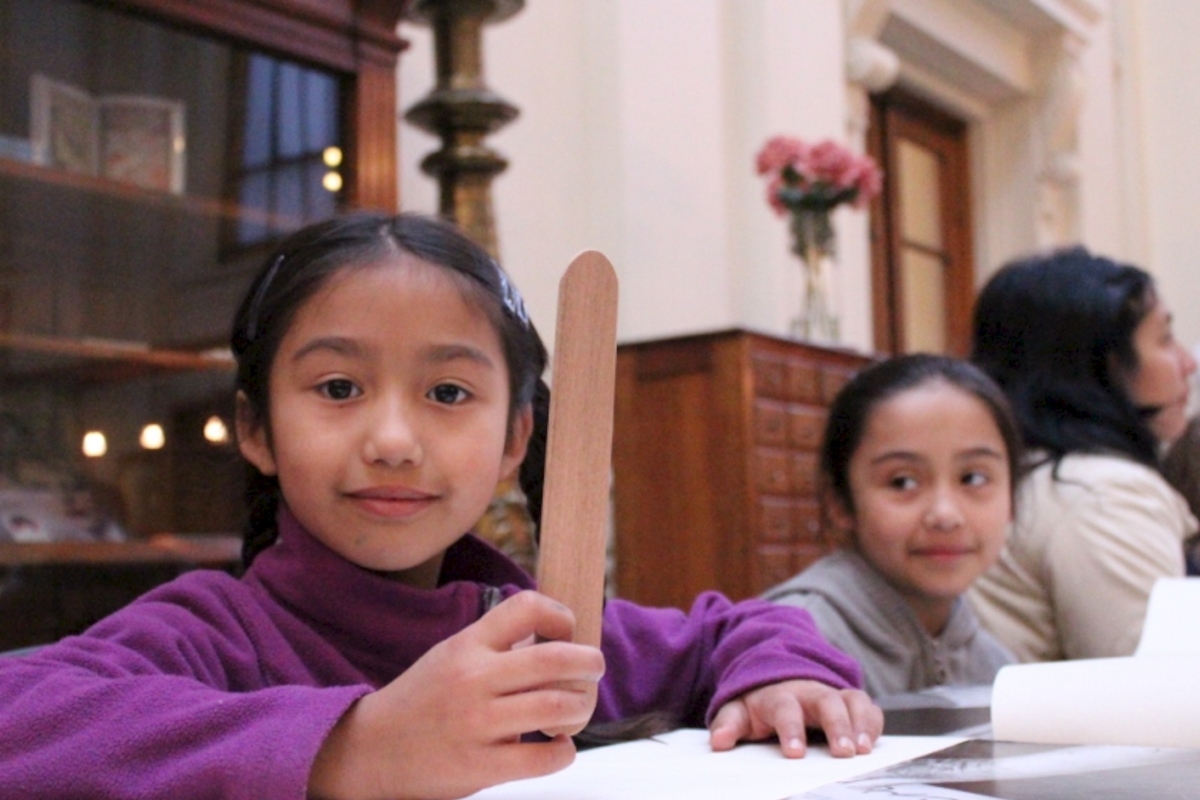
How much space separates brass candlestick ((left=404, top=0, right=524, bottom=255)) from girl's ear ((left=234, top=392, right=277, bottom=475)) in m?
1.38

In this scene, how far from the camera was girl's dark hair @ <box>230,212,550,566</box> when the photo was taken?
2.54 ft

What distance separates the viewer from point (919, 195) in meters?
4.88

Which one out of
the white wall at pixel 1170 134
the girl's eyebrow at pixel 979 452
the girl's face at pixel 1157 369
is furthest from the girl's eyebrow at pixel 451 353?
the white wall at pixel 1170 134

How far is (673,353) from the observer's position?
2848mm

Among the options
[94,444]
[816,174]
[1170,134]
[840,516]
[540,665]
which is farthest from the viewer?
[1170,134]

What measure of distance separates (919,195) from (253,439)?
4.35 metres

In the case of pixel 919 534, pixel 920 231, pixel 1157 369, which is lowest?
pixel 919 534

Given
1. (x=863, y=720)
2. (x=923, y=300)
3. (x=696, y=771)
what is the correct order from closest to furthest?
(x=696, y=771) < (x=863, y=720) < (x=923, y=300)

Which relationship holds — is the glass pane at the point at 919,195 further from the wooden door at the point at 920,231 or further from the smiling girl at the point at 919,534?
the smiling girl at the point at 919,534

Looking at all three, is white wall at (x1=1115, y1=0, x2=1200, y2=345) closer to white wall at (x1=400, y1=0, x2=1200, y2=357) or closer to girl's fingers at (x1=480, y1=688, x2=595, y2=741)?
white wall at (x1=400, y1=0, x2=1200, y2=357)

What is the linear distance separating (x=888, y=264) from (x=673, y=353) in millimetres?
1934

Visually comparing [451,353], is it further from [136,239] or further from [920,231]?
[920,231]

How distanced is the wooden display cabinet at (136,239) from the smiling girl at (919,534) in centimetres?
89

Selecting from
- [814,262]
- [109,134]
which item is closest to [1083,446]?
[109,134]
